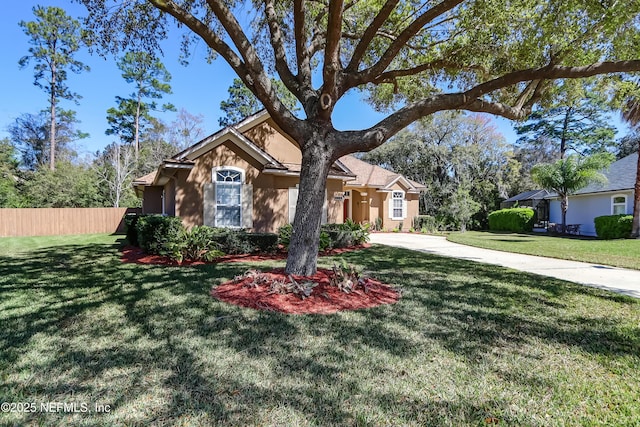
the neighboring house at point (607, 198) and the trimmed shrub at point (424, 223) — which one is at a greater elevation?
the neighboring house at point (607, 198)

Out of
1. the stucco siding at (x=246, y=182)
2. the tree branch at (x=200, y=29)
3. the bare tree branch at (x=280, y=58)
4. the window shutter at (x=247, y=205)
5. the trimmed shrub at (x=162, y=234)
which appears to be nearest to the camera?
the tree branch at (x=200, y=29)

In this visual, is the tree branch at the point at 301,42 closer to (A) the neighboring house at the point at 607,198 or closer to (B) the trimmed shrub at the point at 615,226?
(B) the trimmed shrub at the point at 615,226

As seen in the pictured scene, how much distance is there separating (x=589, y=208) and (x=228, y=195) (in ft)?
77.2

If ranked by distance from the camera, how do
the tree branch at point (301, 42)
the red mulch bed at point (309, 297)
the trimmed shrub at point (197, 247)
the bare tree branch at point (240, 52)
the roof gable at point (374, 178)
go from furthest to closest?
the roof gable at point (374, 178) < the trimmed shrub at point (197, 247) < the tree branch at point (301, 42) < the bare tree branch at point (240, 52) < the red mulch bed at point (309, 297)

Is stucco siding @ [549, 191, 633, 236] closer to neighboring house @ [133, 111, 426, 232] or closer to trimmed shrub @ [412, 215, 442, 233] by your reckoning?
trimmed shrub @ [412, 215, 442, 233]

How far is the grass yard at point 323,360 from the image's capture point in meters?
2.65

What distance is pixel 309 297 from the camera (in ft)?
18.3

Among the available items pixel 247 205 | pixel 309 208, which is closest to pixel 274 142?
pixel 247 205

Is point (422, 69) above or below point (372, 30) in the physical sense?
below

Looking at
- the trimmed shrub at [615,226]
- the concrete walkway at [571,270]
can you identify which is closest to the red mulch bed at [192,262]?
A: the concrete walkway at [571,270]

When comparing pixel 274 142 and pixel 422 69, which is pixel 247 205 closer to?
pixel 274 142

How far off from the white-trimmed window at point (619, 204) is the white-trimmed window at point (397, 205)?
487 inches

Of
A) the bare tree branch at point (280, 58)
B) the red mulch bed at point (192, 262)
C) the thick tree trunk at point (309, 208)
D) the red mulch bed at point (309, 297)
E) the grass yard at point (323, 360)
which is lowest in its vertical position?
the grass yard at point (323, 360)

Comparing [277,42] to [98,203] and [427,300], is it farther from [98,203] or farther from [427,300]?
[98,203]
